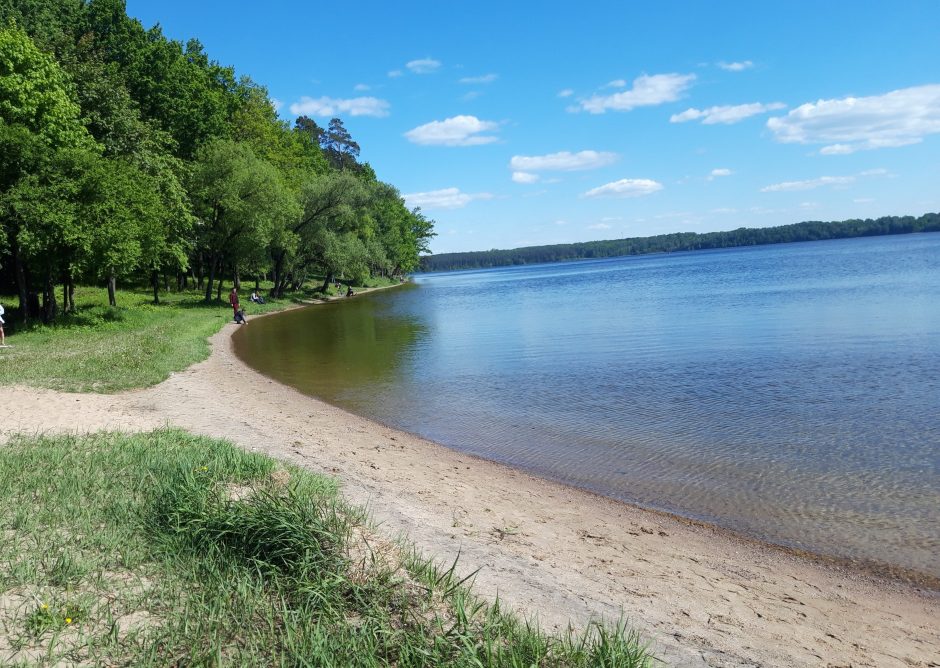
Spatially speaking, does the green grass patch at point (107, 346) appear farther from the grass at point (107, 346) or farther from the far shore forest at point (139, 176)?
the far shore forest at point (139, 176)

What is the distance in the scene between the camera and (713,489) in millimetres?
9141

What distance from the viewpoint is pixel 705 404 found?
13844 mm

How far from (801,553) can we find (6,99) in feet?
101

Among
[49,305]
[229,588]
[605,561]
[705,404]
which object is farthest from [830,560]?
[49,305]

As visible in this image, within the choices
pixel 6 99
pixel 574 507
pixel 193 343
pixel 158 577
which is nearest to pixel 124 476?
pixel 158 577

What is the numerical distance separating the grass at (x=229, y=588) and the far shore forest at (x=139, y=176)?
804 inches

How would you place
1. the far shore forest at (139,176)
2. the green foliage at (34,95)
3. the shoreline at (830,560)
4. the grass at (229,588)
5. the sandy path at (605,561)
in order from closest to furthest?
the grass at (229,588), the sandy path at (605,561), the shoreline at (830,560), the far shore forest at (139,176), the green foliage at (34,95)

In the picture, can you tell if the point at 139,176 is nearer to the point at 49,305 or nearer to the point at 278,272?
the point at 49,305

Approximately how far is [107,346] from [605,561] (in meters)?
19.0

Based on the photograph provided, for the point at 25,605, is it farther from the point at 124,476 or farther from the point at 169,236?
the point at 169,236

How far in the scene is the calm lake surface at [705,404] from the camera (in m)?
8.44

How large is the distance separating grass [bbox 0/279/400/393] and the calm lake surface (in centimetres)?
313

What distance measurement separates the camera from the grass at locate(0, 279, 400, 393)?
15.0 meters

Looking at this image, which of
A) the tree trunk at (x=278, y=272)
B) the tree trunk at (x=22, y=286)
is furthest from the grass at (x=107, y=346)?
the tree trunk at (x=278, y=272)
